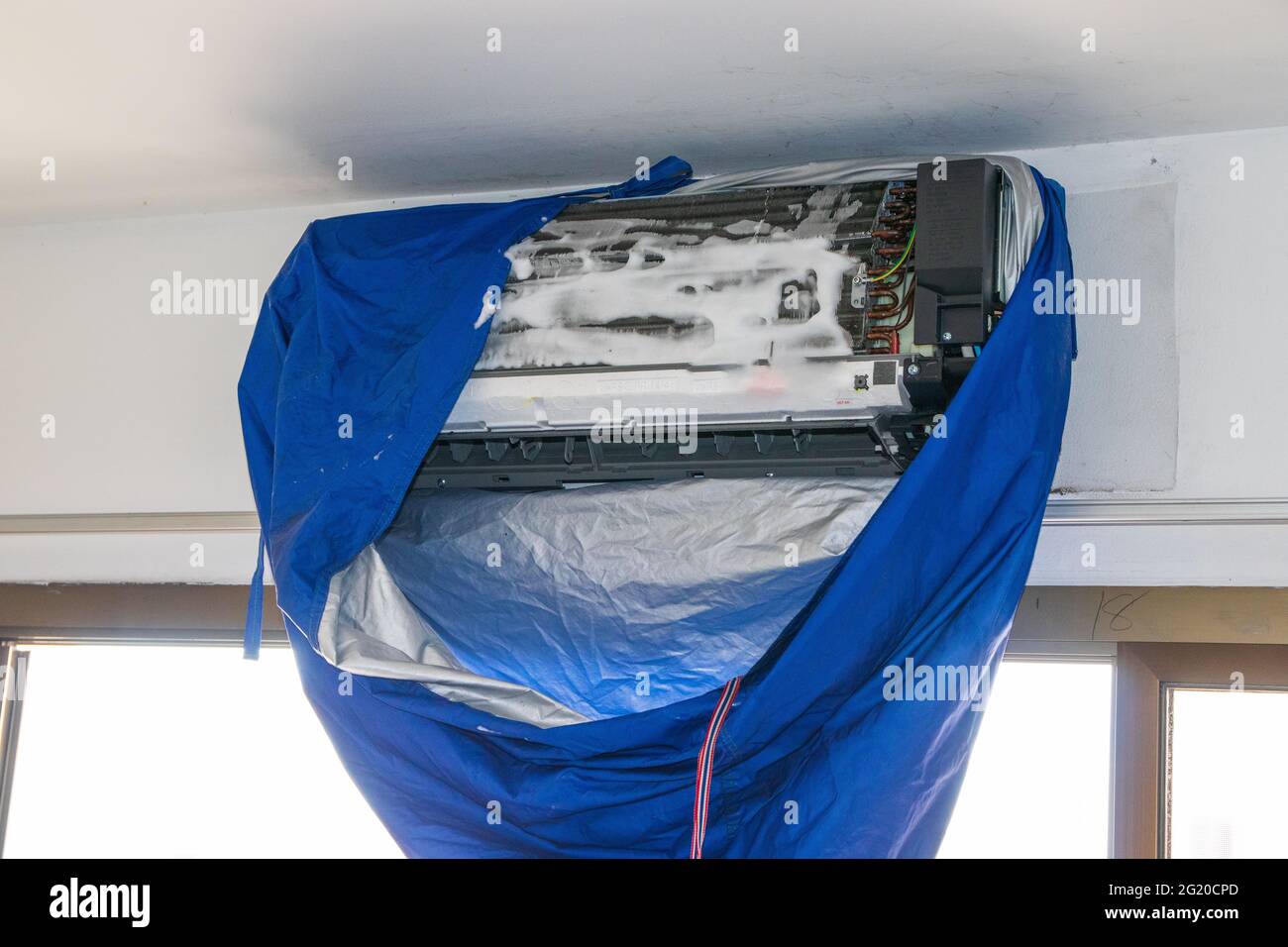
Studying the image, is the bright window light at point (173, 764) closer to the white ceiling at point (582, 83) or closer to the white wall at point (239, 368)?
the white wall at point (239, 368)

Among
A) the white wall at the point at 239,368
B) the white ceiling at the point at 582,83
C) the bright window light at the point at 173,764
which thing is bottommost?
the bright window light at the point at 173,764

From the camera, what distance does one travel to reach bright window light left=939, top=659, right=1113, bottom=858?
1.88m

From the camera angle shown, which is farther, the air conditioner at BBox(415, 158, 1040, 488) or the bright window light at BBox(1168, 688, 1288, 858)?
the bright window light at BBox(1168, 688, 1288, 858)

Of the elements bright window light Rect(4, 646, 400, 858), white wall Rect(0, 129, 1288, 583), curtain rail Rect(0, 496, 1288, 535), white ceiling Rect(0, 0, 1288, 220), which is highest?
white ceiling Rect(0, 0, 1288, 220)

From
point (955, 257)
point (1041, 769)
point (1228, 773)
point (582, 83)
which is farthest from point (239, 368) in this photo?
point (1228, 773)

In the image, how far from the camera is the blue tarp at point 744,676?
Result: 1585mm

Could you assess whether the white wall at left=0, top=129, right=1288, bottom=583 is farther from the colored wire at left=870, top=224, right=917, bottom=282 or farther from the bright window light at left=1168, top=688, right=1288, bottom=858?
the colored wire at left=870, top=224, right=917, bottom=282

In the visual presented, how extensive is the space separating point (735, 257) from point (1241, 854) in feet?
3.46

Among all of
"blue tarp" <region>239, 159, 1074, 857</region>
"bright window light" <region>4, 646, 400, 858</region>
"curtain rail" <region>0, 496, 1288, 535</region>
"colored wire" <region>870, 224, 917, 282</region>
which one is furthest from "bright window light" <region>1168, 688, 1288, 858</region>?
"bright window light" <region>4, 646, 400, 858</region>

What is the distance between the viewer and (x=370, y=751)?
5.83ft

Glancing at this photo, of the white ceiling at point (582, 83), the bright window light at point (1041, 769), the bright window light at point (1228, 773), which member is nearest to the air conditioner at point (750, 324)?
the white ceiling at point (582, 83)

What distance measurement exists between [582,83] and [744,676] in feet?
2.75

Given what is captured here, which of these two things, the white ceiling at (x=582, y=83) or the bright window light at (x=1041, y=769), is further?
the bright window light at (x=1041, y=769)

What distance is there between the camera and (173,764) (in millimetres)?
2334
